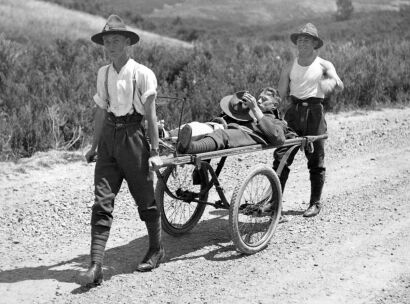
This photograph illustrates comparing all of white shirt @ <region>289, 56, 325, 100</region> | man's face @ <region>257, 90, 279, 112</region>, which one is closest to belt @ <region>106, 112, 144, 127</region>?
man's face @ <region>257, 90, 279, 112</region>

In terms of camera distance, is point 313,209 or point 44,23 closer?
point 313,209

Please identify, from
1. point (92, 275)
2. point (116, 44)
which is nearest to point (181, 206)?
point (92, 275)

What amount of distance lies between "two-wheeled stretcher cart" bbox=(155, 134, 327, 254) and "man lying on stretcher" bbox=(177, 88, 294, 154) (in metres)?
0.08

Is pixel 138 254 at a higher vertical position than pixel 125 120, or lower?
lower

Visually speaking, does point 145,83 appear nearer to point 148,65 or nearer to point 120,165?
point 120,165

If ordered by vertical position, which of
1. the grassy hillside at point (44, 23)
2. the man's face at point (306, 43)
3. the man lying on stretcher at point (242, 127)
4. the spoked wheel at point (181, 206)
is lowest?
the spoked wheel at point (181, 206)

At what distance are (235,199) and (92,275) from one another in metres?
1.40

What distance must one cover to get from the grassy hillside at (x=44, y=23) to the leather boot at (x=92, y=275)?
22.7 metres

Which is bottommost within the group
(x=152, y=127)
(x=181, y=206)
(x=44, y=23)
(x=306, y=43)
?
(x=181, y=206)

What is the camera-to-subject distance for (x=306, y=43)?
7570mm

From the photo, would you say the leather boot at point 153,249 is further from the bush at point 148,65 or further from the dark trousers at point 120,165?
the bush at point 148,65

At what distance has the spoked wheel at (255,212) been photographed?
642 cm

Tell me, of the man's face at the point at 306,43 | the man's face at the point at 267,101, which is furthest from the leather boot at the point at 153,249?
the man's face at the point at 306,43


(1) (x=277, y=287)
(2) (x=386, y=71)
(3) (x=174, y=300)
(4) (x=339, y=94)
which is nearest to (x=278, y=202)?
(1) (x=277, y=287)
